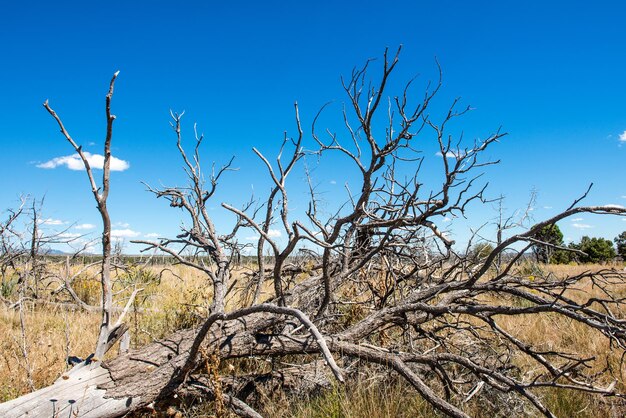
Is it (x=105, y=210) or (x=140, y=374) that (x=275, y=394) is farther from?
(x=105, y=210)

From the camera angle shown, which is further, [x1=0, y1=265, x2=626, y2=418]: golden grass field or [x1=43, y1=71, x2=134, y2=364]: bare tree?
[x1=0, y1=265, x2=626, y2=418]: golden grass field

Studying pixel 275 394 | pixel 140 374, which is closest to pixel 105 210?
pixel 140 374

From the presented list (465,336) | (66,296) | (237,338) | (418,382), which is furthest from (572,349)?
(66,296)

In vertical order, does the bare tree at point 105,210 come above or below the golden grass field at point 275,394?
above

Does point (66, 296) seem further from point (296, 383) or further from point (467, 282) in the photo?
point (467, 282)

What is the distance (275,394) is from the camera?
3.58 m

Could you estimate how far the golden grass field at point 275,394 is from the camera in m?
3.23

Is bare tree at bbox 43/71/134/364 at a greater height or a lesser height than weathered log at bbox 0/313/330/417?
greater

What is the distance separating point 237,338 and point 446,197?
1762 millimetres

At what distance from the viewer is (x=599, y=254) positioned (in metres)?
25.3

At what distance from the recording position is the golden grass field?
323cm

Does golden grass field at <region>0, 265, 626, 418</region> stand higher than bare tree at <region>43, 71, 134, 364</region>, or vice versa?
bare tree at <region>43, 71, 134, 364</region>

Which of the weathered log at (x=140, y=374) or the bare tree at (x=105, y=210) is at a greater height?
the bare tree at (x=105, y=210)

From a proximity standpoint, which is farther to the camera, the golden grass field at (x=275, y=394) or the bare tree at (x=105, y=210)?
the golden grass field at (x=275, y=394)
